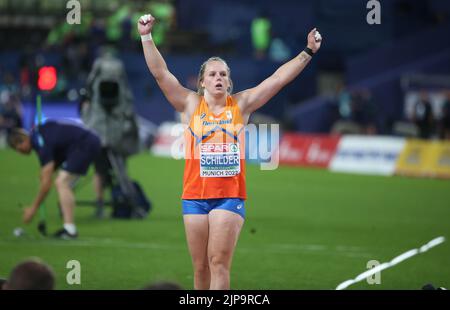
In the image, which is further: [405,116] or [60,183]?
[405,116]

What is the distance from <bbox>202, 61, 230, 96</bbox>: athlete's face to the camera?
28.9ft

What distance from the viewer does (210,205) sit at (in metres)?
8.84

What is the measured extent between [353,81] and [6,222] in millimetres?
26046

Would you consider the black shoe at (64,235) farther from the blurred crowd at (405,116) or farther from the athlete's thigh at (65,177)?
the blurred crowd at (405,116)

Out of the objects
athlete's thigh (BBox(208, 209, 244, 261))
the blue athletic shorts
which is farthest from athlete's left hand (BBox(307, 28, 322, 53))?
athlete's thigh (BBox(208, 209, 244, 261))

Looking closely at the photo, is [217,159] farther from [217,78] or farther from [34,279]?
[34,279]

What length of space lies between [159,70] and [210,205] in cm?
131

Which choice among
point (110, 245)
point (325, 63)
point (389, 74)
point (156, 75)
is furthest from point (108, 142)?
point (325, 63)

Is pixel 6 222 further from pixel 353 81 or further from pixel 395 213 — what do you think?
pixel 353 81

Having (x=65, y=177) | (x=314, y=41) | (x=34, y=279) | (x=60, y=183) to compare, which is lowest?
(x=34, y=279)

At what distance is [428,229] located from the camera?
1780 cm

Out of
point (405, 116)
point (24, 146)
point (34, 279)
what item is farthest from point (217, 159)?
point (405, 116)

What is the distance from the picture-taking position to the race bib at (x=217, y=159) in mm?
8789

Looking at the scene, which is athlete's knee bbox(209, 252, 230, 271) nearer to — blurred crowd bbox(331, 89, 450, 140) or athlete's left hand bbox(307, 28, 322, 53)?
athlete's left hand bbox(307, 28, 322, 53)
